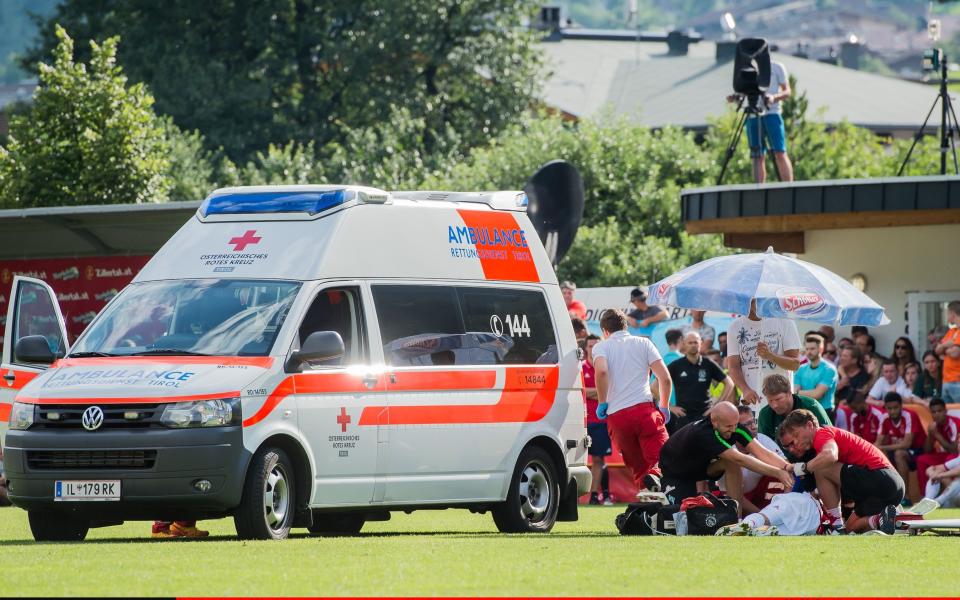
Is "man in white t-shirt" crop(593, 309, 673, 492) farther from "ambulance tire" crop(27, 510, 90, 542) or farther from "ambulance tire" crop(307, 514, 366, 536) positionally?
"ambulance tire" crop(27, 510, 90, 542)

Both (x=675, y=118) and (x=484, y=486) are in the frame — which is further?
(x=675, y=118)

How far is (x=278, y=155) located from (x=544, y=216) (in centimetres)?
3071

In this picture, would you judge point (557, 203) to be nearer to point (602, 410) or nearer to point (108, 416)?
point (602, 410)

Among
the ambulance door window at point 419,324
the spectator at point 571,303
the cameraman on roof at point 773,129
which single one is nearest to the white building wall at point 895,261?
the cameraman on roof at point 773,129

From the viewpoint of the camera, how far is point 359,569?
1027cm

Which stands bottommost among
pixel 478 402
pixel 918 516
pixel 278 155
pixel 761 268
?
pixel 918 516

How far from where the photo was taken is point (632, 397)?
629 inches

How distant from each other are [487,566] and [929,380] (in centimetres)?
1109

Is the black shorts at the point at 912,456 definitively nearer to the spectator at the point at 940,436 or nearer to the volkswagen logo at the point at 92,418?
the spectator at the point at 940,436

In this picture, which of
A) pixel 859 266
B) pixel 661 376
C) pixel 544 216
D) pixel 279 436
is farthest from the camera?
pixel 859 266

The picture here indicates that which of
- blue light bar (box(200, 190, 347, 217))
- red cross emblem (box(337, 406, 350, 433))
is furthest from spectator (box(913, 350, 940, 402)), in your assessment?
red cross emblem (box(337, 406, 350, 433))

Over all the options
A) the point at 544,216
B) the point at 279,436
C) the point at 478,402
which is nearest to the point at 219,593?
the point at 279,436

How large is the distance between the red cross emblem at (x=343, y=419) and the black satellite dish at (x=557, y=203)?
8.90 meters

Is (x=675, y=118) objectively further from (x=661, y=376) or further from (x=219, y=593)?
(x=219, y=593)
